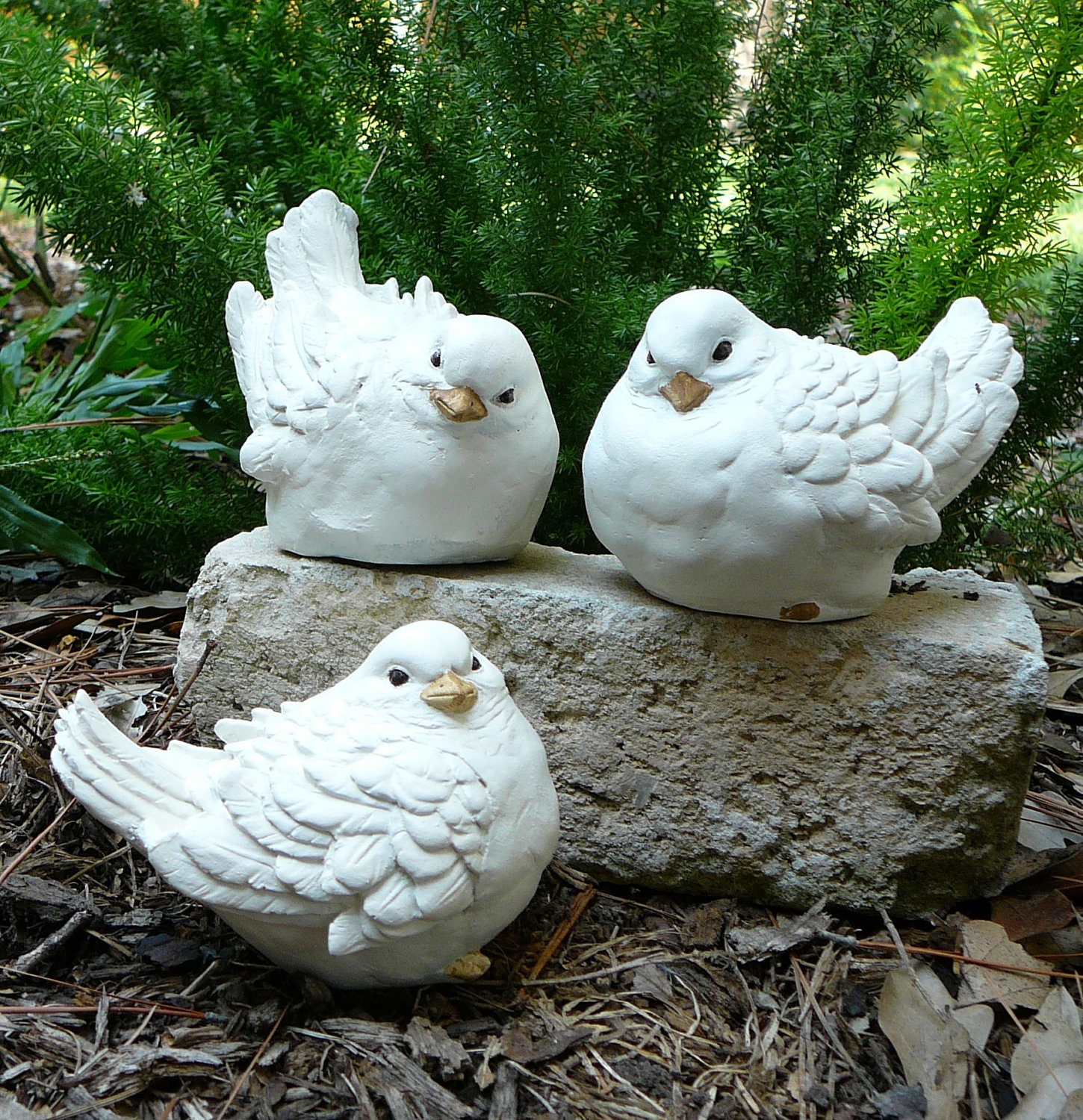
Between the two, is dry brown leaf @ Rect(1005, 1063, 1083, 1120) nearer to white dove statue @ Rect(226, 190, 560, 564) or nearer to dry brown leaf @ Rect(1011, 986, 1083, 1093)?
dry brown leaf @ Rect(1011, 986, 1083, 1093)

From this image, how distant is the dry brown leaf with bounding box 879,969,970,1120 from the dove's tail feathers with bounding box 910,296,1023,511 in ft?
2.44

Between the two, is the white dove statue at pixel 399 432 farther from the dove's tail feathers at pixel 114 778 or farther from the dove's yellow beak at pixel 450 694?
the dove's tail feathers at pixel 114 778

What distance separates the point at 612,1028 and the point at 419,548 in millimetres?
848

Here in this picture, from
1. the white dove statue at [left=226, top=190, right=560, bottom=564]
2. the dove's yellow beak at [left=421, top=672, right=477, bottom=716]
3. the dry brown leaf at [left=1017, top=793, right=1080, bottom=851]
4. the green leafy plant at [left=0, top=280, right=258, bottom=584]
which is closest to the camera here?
the dove's yellow beak at [left=421, top=672, right=477, bottom=716]

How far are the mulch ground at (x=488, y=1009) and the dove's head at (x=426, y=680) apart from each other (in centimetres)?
41

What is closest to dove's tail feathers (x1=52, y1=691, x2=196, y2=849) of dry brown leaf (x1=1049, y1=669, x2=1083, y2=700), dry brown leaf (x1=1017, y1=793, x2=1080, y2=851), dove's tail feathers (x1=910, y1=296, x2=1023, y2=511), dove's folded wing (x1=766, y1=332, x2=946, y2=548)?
dove's folded wing (x1=766, y1=332, x2=946, y2=548)

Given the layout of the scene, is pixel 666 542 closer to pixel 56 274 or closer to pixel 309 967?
pixel 309 967

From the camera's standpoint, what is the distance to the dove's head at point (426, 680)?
1.61m

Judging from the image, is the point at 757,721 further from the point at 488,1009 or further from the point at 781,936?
the point at 488,1009

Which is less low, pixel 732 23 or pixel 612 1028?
pixel 732 23

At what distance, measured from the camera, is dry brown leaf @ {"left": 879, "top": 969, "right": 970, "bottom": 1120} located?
1536mm

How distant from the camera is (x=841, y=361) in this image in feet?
5.89

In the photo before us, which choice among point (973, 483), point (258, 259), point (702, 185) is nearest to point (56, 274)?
point (258, 259)

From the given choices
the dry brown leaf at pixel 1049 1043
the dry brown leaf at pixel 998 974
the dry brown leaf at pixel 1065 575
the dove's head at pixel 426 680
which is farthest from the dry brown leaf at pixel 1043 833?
the dry brown leaf at pixel 1065 575
